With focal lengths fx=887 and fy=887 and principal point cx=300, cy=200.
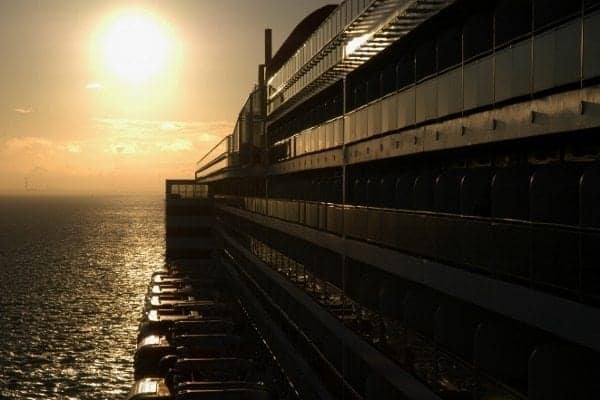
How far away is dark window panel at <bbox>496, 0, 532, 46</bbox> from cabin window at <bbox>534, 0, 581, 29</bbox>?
3.89 feet

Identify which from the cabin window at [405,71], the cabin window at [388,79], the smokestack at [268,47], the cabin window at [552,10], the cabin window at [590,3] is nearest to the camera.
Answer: the cabin window at [590,3]

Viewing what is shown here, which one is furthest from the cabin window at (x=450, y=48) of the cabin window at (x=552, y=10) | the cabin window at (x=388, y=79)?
the cabin window at (x=552, y=10)

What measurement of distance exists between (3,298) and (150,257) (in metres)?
62.1

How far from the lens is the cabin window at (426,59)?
1044 inches

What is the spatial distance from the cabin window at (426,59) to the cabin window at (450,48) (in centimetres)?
100

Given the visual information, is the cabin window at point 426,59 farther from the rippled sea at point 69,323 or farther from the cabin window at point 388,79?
the rippled sea at point 69,323

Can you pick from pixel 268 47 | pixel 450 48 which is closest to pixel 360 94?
pixel 450 48

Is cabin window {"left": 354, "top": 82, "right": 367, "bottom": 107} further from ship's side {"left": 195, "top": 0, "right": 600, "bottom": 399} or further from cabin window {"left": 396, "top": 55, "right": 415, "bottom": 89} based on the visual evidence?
cabin window {"left": 396, "top": 55, "right": 415, "bottom": 89}

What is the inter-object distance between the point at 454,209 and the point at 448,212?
18cm

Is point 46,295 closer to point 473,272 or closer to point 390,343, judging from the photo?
point 390,343

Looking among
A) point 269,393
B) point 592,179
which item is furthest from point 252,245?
point 592,179

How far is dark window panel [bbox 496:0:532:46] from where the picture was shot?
19.2m

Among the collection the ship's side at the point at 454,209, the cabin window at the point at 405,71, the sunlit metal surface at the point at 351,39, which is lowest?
the ship's side at the point at 454,209

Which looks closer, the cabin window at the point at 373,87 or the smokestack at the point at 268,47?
the cabin window at the point at 373,87
